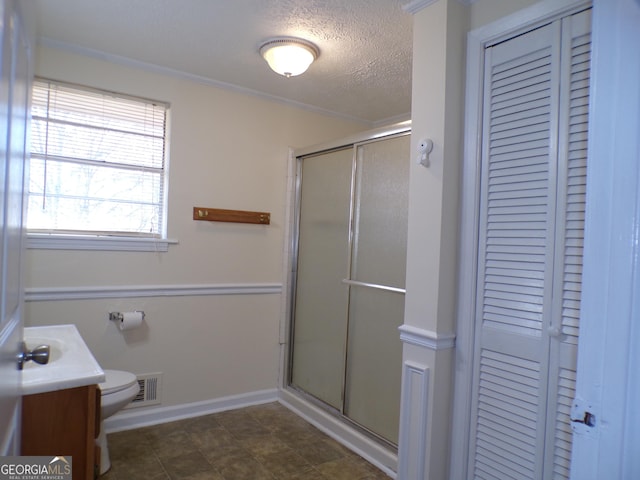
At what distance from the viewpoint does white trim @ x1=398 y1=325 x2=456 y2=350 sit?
173 cm

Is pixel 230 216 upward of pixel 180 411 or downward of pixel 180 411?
upward

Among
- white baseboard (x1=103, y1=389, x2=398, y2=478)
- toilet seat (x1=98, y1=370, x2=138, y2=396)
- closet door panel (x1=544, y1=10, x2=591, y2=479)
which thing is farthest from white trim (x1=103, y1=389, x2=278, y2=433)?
closet door panel (x1=544, y1=10, x2=591, y2=479)

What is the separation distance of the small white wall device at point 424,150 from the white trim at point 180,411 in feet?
7.27

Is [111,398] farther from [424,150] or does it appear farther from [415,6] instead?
[415,6]

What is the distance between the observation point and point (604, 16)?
87 centimetres

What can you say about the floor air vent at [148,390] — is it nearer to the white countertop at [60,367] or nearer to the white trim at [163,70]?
the white countertop at [60,367]

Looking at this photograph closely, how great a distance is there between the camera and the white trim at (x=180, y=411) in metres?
2.62

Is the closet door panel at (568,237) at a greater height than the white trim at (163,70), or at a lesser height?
lesser

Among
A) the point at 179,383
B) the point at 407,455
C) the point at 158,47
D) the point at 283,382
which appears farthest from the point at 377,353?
the point at 158,47

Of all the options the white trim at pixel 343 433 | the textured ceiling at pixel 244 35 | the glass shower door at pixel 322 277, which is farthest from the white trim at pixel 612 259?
the glass shower door at pixel 322 277

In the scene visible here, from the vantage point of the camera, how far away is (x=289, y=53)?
7.47 feet

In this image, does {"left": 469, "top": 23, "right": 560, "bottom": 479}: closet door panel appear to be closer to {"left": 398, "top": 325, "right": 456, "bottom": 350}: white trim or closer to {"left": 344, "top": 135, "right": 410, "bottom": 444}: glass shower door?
{"left": 398, "top": 325, "right": 456, "bottom": 350}: white trim

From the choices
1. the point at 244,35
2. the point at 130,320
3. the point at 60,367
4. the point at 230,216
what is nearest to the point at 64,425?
the point at 60,367

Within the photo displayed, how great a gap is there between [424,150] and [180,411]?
7.63 ft
